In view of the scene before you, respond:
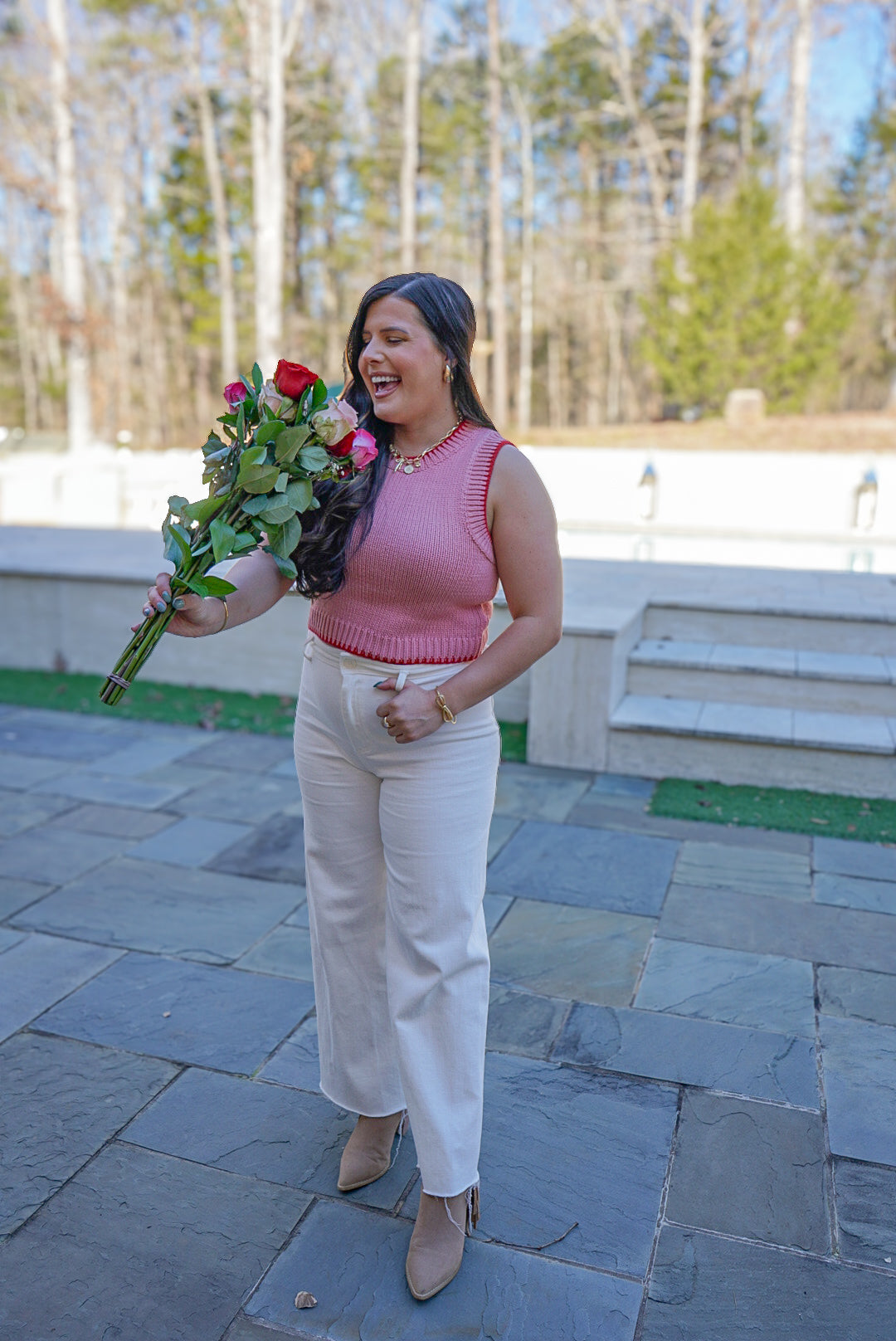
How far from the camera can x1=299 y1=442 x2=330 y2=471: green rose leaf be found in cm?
183

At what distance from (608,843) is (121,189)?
3011cm

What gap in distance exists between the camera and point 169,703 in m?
6.04

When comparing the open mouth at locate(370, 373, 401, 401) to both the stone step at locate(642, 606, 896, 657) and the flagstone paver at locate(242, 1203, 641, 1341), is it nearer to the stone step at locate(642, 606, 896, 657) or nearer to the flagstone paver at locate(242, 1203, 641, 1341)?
the flagstone paver at locate(242, 1203, 641, 1341)

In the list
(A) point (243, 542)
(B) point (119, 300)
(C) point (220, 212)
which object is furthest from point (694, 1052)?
(B) point (119, 300)

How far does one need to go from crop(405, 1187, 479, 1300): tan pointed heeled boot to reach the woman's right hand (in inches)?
45.0

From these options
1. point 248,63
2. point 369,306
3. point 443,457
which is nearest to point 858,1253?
point 443,457

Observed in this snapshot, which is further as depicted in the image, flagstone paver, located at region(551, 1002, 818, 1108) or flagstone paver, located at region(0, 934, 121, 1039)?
flagstone paver, located at region(0, 934, 121, 1039)

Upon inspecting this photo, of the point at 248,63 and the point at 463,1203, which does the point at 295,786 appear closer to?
the point at 463,1203

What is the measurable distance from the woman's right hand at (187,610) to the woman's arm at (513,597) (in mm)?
361

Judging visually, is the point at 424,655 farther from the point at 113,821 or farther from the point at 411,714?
the point at 113,821

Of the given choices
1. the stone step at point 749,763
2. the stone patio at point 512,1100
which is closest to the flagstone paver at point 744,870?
the stone patio at point 512,1100

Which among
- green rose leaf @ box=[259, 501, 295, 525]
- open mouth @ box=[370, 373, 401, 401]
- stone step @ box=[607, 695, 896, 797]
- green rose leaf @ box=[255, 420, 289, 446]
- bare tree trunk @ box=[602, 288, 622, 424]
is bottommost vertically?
stone step @ box=[607, 695, 896, 797]

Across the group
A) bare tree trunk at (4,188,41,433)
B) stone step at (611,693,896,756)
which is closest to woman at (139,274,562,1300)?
stone step at (611,693,896,756)

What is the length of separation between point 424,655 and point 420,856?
37 centimetres
